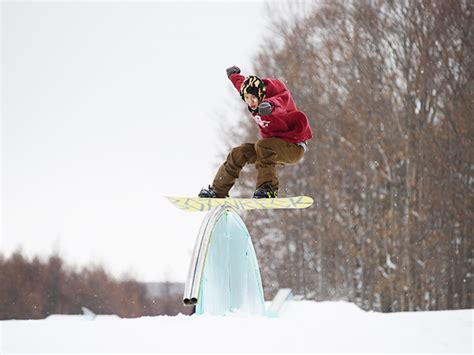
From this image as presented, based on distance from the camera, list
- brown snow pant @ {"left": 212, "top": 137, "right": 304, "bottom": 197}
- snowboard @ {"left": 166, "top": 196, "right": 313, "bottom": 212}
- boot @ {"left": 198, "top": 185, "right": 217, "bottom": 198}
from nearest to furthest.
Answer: brown snow pant @ {"left": 212, "top": 137, "right": 304, "bottom": 197}
snowboard @ {"left": 166, "top": 196, "right": 313, "bottom": 212}
boot @ {"left": 198, "top": 185, "right": 217, "bottom": 198}

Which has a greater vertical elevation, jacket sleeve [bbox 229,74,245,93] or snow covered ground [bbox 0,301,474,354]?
jacket sleeve [bbox 229,74,245,93]

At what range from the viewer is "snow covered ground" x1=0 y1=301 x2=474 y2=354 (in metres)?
4.70

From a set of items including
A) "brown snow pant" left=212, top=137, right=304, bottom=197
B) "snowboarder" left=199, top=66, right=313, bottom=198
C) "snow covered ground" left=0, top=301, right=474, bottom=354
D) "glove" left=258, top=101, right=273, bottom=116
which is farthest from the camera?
"brown snow pant" left=212, top=137, right=304, bottom=197

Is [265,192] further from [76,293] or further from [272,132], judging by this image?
[76,293]

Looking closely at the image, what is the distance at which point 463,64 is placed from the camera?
16281 mm

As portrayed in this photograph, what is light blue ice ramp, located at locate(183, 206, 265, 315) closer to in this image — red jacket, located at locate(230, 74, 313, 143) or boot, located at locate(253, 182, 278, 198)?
boot, located at locate(253, 182, 278, 198)

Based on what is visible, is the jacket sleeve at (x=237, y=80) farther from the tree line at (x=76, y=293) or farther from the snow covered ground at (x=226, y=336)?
the tree line at (x=76, y=293)

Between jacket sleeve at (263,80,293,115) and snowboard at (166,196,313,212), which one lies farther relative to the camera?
snowboard at (166,196,313,212)

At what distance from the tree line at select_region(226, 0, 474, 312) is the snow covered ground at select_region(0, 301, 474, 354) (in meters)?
10.8

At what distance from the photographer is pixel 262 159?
6.70 meters

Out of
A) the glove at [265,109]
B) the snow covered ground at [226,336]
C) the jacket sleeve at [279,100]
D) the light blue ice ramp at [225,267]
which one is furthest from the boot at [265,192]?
the snow covered ground at [226,336]

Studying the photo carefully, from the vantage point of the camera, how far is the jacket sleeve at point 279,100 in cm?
643

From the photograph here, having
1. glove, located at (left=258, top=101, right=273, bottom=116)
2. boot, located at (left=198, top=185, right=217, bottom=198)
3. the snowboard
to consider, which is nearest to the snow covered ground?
the snowboard

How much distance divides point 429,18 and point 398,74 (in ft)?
5.38
